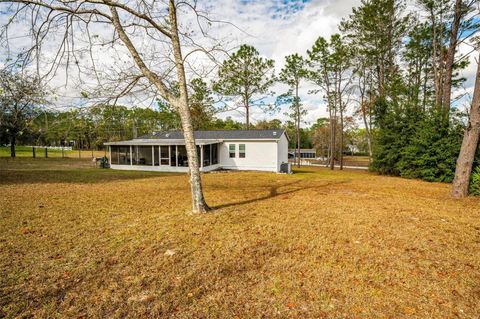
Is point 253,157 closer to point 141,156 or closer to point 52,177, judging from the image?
point 141,156

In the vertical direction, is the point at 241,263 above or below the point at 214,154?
below

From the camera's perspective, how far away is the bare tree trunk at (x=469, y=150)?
27.1 ft

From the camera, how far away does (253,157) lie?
2080 cm

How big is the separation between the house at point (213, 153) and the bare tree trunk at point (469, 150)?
12.5 metres

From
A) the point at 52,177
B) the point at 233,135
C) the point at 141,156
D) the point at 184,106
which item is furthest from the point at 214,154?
the point at 184,106

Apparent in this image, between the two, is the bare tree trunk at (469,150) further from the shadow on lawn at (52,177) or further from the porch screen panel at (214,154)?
the porch screen panel at (214,154)

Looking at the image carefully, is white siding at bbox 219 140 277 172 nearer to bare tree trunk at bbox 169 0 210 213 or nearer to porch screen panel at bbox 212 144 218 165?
porch screen panel at bbox 212 144 218 165

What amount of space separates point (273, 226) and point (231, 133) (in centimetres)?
1824

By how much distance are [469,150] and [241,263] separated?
30.6ft

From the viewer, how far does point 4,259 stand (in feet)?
12.3

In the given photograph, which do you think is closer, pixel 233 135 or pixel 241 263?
pixel 241 263

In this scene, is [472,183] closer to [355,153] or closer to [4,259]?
[4,259]

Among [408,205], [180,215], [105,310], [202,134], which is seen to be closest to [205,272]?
[105,310]

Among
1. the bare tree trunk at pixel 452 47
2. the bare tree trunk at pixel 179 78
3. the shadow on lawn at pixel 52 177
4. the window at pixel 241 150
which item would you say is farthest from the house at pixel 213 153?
the bare tree trunk at pixel 179 78
